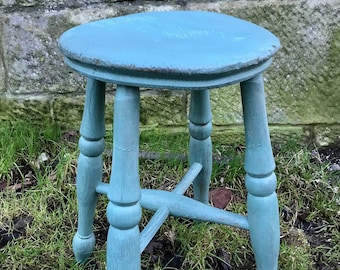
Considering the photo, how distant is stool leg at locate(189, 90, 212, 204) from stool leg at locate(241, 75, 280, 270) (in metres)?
0.23

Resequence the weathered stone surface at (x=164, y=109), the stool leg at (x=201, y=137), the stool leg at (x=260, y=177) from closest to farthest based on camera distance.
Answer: the stool leg at (x=260, y=177) → the stool leg at (x=201, y=137) → the weathered stone surface at (x=164, y=109)

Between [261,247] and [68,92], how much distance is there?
92cm

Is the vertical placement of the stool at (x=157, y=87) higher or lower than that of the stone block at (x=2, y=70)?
higher

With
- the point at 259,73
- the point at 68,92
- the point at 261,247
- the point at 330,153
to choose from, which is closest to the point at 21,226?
the point at 68,92

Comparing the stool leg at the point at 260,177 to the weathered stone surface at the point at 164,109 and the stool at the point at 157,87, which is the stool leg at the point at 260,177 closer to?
the stool at the point at 157,87

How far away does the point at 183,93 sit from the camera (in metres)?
1.90

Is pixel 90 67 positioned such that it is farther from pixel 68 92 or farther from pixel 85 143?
pixel 68 92

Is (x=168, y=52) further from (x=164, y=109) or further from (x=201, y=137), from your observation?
(x=164, y=109)

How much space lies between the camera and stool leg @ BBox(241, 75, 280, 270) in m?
1.17

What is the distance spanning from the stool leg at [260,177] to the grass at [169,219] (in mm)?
249

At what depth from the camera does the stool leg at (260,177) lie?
117 centimetres

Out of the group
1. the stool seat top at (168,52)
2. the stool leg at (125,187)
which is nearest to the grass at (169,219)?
the stool leg at (125,187)

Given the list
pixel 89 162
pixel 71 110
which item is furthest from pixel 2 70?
pixel 89 162

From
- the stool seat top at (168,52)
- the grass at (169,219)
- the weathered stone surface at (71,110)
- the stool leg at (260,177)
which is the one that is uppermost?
the stool seat top at (168,52)
